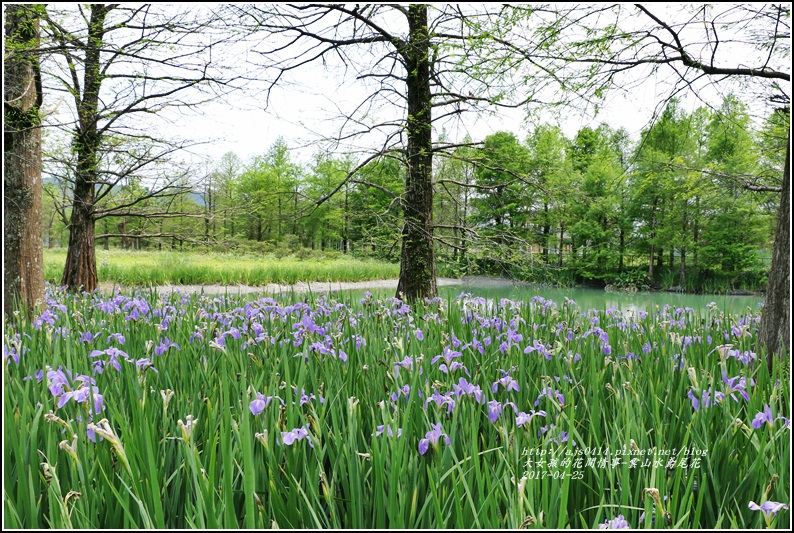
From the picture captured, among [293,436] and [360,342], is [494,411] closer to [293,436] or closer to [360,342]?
[293,436]

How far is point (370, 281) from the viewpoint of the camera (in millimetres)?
19969

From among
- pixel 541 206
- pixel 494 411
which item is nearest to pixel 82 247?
pixel 541 206

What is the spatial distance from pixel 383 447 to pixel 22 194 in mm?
3874

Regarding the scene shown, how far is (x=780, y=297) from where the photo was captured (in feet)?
9.29

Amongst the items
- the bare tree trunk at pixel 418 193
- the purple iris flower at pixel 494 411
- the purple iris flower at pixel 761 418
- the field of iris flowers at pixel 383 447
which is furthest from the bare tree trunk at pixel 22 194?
the purple iris flower at pixel 761 418

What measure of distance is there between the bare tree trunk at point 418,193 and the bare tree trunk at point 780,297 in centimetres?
383

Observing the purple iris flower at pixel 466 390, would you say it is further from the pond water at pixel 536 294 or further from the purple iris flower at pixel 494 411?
the pond water at pixel 536 294

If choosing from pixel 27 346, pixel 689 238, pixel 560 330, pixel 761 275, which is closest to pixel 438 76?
pixel 560 330

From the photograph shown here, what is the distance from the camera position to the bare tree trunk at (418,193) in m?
6.30

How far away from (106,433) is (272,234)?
12135 millimetres

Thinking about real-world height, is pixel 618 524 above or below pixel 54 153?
below

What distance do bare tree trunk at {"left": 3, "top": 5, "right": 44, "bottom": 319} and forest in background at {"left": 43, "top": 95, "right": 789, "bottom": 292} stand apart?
2241 mm

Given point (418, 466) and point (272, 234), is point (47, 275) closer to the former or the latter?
point (272, 234)

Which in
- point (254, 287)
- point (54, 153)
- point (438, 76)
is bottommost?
point (254, 287)
